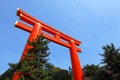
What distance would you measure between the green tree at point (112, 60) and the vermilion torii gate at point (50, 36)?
3692 mm

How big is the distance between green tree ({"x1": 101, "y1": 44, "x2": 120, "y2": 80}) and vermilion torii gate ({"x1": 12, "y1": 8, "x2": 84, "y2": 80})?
369 centimetres

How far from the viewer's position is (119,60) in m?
14.2

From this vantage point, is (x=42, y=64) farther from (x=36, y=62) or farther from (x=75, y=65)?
(x=75, y=65)

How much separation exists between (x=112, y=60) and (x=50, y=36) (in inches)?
223

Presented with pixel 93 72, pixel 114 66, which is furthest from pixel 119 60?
pixel 93 72

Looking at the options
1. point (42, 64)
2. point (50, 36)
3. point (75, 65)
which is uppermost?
point (50, 36)

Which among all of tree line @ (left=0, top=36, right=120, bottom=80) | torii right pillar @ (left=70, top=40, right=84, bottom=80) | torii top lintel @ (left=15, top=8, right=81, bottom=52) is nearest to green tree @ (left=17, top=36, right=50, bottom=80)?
tree line @ (left=0, top=36, right=120, bottom=80)

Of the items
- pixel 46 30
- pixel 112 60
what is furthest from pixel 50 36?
pixel 112 60

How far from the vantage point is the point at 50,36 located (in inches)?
706

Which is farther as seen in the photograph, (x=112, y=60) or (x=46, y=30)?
(x=46, y=30)

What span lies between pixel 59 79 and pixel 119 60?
22.4ft

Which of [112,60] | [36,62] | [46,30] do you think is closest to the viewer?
[36,62]

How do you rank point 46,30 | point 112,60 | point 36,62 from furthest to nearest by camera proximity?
point 46,30, point 112,60, point 36,62

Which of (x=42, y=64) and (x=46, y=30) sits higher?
(x=46, y=30)
